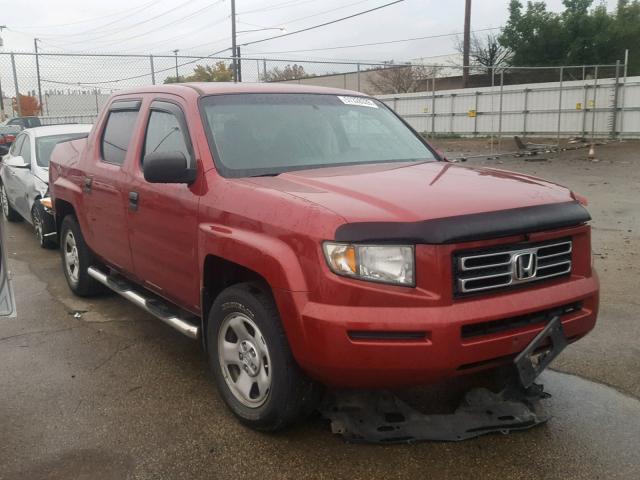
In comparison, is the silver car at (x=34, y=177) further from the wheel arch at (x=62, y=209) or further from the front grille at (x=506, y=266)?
the front grille at (x=506, y=266)

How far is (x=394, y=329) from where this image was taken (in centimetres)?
271

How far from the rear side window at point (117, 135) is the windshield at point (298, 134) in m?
1.01

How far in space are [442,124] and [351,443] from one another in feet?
92.2

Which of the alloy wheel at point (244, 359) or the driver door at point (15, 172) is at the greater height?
the driver door at point (15, 172)

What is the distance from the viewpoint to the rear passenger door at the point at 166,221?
3.72m

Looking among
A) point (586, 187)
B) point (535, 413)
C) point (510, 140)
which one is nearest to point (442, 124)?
point (510, 140)

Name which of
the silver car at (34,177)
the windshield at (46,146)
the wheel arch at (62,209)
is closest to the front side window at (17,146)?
the silver car at (34,177)

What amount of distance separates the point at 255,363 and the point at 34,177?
6326 millimetres

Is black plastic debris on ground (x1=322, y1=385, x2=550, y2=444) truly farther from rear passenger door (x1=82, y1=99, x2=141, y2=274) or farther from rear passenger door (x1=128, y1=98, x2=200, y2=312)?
rear passenger door (x1=82, y1=99, x2=141, y2=274)

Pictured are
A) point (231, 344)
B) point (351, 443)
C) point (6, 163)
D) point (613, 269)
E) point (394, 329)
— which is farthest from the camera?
point (6, 163)

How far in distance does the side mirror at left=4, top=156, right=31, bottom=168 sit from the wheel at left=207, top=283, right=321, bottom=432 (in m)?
6.09

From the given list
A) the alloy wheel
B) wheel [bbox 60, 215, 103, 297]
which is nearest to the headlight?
the alloy wheel

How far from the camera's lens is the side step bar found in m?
3.83

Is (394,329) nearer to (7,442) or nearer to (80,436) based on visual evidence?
(80,436)
